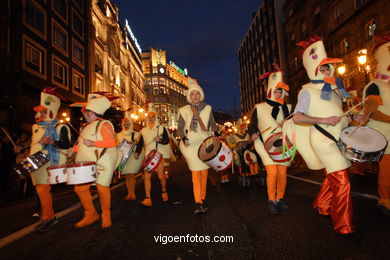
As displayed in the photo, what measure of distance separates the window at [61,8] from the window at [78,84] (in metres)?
5.07

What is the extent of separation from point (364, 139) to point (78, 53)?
1116 inches

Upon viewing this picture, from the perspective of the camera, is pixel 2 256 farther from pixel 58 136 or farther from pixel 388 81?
pixel 388 81

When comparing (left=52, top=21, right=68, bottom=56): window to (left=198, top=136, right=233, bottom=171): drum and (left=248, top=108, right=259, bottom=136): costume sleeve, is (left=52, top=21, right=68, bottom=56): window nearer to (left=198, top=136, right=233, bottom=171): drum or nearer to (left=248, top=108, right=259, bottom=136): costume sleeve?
(left=198, top=136, right=233, bottom=171): drum

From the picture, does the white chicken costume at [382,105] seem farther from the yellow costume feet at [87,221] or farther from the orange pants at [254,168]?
the yellow costume feet at [87,221]

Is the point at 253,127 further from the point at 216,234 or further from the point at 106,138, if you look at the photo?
the point at 106,138

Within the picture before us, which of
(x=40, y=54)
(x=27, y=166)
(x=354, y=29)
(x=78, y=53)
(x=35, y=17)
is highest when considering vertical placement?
(x=35, y=17)

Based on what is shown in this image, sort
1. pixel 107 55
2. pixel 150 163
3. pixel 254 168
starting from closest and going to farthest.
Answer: pixel 150 163 < pixel 254 168 < pixel 107 55

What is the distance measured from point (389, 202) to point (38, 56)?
73.7 feet

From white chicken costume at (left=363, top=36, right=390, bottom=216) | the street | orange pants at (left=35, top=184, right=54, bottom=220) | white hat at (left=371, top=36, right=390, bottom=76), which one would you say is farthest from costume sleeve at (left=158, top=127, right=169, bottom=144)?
white hat at (left=371, top=36, right=390, bottom=76)

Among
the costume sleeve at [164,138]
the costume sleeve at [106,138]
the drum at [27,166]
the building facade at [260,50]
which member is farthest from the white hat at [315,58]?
the building facade at [260,50]

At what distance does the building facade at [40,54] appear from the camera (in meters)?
15.7

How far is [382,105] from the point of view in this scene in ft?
13.7

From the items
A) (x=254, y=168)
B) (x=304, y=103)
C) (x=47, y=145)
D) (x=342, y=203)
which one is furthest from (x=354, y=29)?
(x=47, y=145)

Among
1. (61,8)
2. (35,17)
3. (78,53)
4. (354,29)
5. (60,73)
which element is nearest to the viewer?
(35,17)
